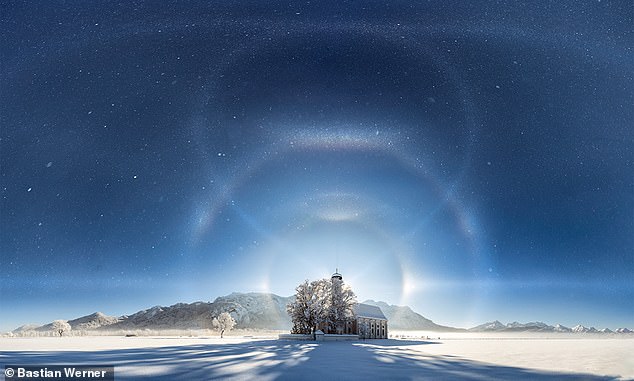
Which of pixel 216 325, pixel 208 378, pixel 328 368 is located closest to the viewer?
pixel 208 378

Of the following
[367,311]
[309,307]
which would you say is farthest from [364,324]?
[309,307]

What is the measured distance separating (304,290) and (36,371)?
5616 cm

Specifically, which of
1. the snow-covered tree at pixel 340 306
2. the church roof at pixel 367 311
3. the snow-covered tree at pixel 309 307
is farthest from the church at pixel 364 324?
the snow-covered tree at pixel 309 307

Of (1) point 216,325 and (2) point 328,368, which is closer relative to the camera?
(2) point 328,368

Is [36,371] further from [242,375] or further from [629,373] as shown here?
[629,373]

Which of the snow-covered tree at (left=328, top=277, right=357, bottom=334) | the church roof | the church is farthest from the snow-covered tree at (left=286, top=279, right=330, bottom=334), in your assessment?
the church roof

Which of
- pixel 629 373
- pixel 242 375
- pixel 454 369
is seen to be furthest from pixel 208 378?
pixel 629 373

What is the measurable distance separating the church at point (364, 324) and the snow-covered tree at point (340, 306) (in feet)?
2.23

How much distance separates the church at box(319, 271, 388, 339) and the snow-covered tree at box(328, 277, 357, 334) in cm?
68

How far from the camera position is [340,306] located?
68375 millimetres

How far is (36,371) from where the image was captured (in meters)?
14.0

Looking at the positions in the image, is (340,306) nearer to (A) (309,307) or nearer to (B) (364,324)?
(A) (309,307)

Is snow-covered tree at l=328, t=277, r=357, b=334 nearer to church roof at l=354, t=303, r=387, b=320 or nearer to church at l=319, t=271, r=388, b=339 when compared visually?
church at l=319, t=271, r=388, b=339

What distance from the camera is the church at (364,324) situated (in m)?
71.9
